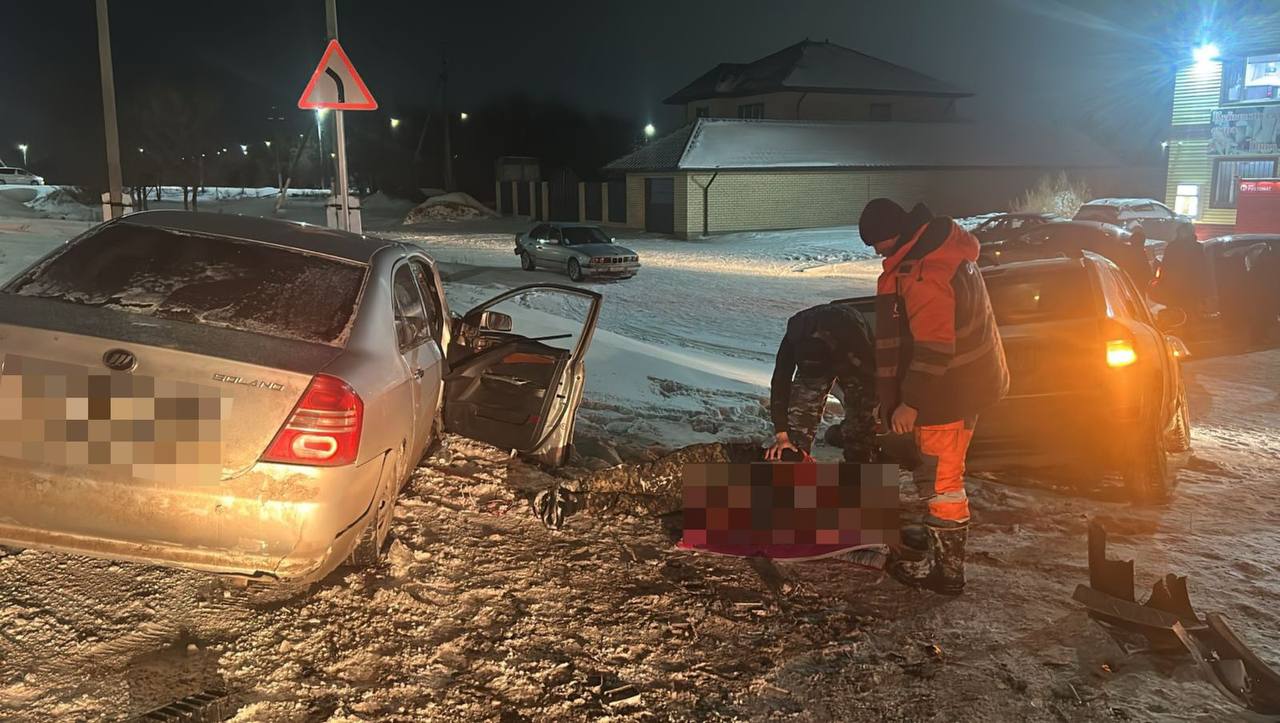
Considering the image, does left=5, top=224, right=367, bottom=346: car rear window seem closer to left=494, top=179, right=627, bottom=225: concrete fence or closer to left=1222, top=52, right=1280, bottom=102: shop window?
left=1222, top=52, right=1280, bottom=102: shop window

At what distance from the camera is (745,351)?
12.0 meters

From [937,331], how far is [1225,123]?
111 feet

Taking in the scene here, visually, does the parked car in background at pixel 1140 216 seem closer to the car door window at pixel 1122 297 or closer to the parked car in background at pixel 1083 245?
the parked car in background at pixel 1083 245

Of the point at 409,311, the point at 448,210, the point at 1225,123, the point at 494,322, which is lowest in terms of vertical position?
the point at 494,322

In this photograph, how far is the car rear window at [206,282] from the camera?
3.95 m

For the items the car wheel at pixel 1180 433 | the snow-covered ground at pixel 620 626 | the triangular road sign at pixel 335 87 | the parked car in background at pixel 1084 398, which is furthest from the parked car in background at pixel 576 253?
the parked car in background at pixel 1084 398

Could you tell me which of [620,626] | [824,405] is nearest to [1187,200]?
[824,405]

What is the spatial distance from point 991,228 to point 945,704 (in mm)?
20214

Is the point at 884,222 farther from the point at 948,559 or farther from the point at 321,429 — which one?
the point at 321,429

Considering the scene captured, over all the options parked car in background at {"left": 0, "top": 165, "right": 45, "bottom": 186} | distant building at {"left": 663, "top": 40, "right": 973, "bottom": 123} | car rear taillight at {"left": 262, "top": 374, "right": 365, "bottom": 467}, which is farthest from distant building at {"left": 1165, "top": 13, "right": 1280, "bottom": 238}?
parked car in background at {"left": 0, "top": 165, "right": 45, "bottom": 186}

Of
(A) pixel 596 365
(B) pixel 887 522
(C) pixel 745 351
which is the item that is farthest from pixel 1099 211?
(B) pixel 887 522

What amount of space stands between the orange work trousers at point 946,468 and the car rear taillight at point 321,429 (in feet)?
8.14

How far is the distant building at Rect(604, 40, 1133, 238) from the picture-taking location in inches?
1489

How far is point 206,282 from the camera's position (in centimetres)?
416
